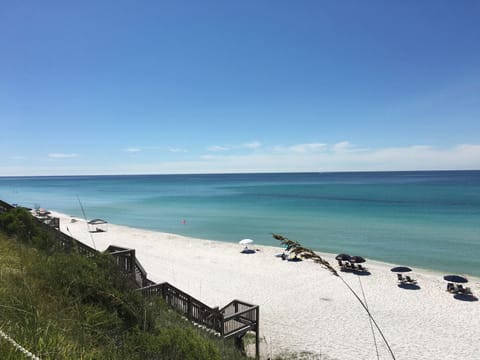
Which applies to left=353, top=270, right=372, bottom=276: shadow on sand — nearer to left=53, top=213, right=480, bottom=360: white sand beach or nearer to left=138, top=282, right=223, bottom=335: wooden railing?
left=53, top=213, right=480, bottom=360: white sand beach

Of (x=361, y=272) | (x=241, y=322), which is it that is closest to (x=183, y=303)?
(x=241, y=322)

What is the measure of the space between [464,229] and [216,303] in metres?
34.4

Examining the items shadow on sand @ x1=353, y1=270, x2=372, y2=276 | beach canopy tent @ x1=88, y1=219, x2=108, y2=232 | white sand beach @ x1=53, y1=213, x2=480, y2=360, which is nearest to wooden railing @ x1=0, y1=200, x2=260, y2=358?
white sand beach @ x1=53, y1=213, x2=480, y2=360

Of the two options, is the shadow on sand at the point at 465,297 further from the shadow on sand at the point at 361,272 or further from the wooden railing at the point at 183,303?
the wooden railing at the point at 183,303

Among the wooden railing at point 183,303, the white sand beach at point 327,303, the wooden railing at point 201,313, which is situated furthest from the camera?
the white sand beach at point 327,303

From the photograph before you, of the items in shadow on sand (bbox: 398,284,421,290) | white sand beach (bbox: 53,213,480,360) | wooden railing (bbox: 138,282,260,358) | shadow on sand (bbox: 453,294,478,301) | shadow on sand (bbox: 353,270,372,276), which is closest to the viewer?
wooden railing (bbox: 138,282,260,358)

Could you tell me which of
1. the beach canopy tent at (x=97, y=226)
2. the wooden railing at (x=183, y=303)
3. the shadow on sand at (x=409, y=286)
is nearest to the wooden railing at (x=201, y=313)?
the wooden railing at (x=183, y=303)

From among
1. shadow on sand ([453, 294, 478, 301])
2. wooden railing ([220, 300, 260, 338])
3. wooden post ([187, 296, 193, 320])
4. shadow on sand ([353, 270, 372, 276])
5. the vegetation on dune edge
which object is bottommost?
shadow on sand ([353, 270, 372, 276])

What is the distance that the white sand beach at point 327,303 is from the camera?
34.7ft

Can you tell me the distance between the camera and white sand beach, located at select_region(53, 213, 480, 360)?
34.7 ft

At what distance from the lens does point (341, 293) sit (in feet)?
51.7

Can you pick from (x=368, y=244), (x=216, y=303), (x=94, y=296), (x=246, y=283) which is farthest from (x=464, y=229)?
(x=94, y=296)

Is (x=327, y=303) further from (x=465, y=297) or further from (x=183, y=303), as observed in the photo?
(x=183, y=303)

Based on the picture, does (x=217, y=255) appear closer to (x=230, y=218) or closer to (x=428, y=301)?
(x=428, y=301)
